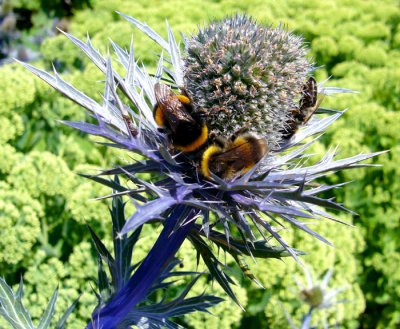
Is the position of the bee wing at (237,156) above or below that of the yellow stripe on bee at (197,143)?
below

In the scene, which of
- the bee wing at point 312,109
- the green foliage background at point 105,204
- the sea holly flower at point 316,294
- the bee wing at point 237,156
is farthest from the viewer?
the sea holly flower at point 316,294

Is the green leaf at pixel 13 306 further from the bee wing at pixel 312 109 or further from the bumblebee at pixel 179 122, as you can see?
the bee wing at pixel 312 109

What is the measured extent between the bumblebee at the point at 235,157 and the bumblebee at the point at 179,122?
2cm

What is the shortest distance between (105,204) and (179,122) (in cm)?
73

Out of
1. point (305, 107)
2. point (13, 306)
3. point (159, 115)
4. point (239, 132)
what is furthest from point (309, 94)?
point (13, 306)

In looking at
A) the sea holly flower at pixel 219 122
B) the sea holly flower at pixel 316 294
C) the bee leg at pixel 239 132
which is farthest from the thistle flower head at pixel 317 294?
the bee leg at pixel 239 132

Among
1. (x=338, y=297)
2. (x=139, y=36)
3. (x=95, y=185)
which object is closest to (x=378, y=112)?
(x=338, y=297)

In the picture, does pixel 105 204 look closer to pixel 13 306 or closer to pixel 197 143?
pixel 13 306

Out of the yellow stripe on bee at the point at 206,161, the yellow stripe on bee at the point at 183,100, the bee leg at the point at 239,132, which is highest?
the yellow stripe on bee at the point at 183,100

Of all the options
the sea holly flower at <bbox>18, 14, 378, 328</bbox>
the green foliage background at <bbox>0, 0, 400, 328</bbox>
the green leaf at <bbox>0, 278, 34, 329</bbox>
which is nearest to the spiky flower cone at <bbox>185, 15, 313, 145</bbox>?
the sea holly flower at <bbox>18, 14, 378, 328</bbox>

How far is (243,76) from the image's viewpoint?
0.76 m

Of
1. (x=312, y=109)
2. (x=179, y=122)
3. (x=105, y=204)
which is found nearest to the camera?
(x=179, y=122)

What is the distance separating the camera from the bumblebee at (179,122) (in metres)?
0.70

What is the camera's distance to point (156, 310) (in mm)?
837
